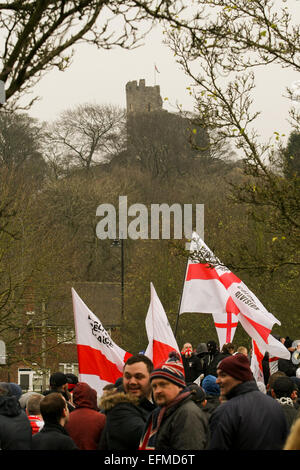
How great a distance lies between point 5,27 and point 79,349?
17.1 feet

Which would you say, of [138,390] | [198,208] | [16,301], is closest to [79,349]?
[138,390]

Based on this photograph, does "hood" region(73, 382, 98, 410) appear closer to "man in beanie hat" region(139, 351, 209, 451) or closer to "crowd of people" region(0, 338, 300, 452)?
"crowd of people" region(0, 338, 300, 452)

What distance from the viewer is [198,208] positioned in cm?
5416

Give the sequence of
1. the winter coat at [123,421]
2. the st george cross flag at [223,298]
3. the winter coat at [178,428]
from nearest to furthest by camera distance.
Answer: the winter coat at [178,428] < the winter coat at [123,421] < the st george cross flag at [223,298]

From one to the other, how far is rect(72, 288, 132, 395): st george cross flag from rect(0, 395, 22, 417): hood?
3.62m

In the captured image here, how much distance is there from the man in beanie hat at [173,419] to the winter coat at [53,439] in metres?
0.90

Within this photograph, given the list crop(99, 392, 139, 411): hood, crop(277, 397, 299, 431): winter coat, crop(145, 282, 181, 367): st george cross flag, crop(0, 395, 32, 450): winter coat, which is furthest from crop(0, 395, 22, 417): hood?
crop(145, 282, 181, 367): st george cross flag

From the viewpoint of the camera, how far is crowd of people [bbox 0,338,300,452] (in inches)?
218

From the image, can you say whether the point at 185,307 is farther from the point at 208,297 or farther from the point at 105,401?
the point at 105,401

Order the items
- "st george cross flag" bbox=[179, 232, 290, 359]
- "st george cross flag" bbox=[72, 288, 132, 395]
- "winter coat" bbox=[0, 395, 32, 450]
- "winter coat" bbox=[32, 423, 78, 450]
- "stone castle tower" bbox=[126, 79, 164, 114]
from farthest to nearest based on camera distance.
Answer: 1. "stone castle tower" bbox=[126, 79, 164, 114]
2. "st george cross flag" bbox=[179, 232, 290, 359]
3. "st george cross flag" bbox=[72, 288, 132, 395]
4. "winter coat" bbox=[0, 395, 32, 450]
5. "winter coat" bbox=[32, 423, 78, 450]

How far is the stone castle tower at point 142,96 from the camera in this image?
4688 inches

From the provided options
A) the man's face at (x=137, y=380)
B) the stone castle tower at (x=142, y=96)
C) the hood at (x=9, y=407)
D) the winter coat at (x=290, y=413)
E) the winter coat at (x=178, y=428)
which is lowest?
the winter coat at (x=290, y=413)

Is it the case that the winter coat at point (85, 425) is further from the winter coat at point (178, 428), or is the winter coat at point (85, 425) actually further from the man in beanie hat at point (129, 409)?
the winter coat at point (178, 428)

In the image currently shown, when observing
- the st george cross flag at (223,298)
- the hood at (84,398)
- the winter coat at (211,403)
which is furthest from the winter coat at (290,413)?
the st george cross flag at (223,298)
